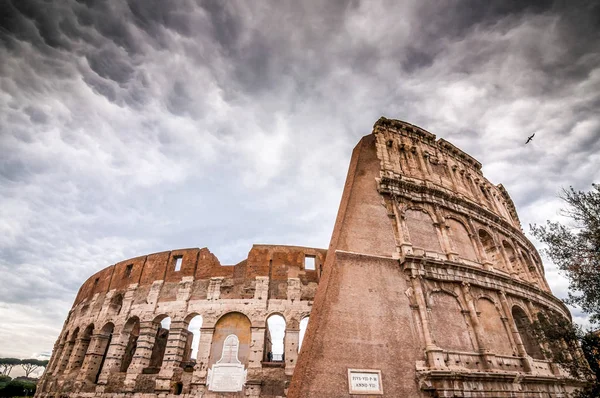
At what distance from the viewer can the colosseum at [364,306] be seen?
30.6 ft

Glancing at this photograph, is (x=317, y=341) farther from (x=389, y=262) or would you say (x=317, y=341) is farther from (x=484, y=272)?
(x=484, y=272)

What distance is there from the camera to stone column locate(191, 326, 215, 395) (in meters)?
13.5

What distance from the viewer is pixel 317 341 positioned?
28.8 feet

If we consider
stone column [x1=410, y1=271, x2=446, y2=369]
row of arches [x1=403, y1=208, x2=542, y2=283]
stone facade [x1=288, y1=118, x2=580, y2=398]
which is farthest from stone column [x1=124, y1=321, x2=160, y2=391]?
row of arches [x1=403, y1=208, x2=542, y2=283]

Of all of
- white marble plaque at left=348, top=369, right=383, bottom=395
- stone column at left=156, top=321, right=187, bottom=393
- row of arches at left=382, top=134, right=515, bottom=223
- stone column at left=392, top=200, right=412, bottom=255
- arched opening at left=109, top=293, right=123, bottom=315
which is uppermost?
row of arches at left=382, top=134, right=515, bottom=223

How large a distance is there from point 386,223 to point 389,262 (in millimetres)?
1975

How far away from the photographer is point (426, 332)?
10102mm

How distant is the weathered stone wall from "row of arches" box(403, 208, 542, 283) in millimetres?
6076

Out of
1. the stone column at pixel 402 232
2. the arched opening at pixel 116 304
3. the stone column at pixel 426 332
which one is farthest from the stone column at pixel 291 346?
the arched opening at pixel 116 304

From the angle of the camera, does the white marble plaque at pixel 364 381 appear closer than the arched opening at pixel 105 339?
Yes

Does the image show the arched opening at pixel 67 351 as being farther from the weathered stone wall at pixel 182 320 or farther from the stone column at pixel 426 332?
the stone column at pixel 426 332

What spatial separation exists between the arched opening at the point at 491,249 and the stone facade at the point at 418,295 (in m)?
0.06

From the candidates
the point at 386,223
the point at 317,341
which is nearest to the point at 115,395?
the point at 317,341

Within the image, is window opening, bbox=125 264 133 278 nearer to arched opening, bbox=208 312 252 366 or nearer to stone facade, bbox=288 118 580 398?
arched opening, bbox=208 312 252 366
